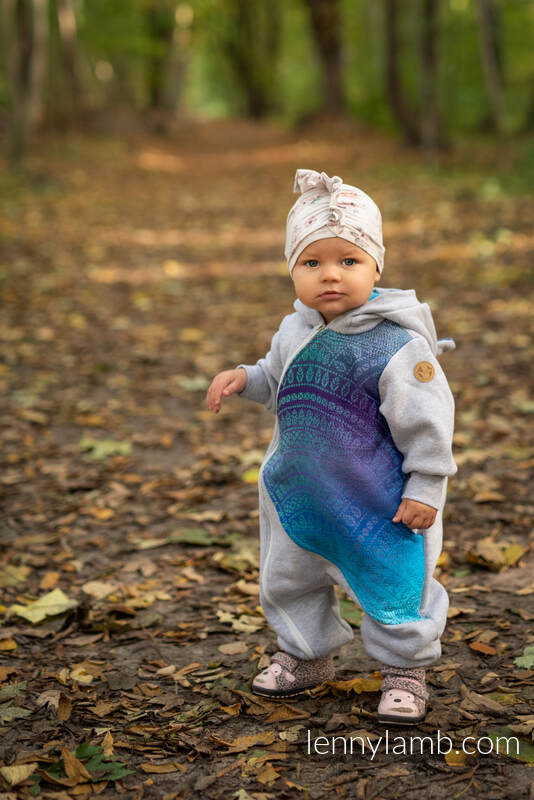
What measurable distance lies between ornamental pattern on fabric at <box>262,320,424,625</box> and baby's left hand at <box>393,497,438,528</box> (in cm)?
5

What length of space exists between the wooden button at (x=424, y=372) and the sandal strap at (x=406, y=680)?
923mm

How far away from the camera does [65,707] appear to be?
2723 mm

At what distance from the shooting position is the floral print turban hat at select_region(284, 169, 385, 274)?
2.36 meters

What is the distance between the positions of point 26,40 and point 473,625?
51.6 feet

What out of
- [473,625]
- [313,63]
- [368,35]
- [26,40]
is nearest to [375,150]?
[26,40]

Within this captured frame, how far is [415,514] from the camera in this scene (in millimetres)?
2354

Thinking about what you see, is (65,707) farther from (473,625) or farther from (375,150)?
(375,150)

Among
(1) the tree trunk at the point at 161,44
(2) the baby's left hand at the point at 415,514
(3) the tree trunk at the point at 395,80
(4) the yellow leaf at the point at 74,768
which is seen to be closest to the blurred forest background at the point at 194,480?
(4) the yellow leaf at the point at 74,768

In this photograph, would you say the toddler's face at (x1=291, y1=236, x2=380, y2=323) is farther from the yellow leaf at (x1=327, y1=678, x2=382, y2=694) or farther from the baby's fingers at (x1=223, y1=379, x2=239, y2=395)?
the yellow leaf at (x1=327, y1=678, x2=382, y2=694)

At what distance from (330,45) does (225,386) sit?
25.4 m

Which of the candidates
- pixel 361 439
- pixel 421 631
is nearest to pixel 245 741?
pixel 421 631

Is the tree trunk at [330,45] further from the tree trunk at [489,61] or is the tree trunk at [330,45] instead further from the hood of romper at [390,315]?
the hood of romper at [390,315]

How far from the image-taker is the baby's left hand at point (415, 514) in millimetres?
2350

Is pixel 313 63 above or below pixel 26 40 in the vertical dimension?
above
